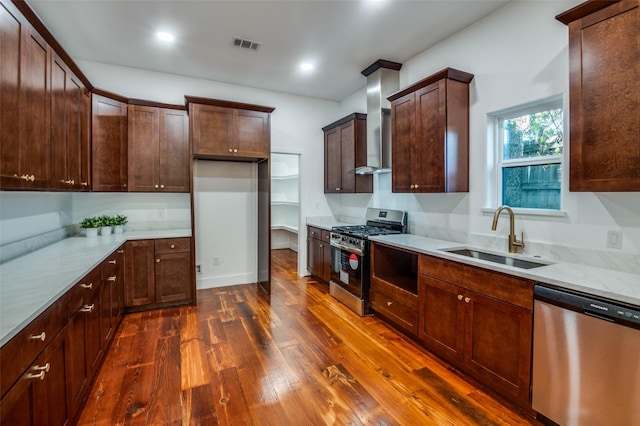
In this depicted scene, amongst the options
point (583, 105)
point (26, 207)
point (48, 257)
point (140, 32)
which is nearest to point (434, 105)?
point (583, 105)

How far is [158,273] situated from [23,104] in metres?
2.36

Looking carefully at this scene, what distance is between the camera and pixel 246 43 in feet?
11.2

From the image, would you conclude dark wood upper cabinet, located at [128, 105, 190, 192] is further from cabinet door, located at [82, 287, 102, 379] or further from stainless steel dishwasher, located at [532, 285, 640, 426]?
stainless steel dishwasher, located at [532, 285, 640, 426]

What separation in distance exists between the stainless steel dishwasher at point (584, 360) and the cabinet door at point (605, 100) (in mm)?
759

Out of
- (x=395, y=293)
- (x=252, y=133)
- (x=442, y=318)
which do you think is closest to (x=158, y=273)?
(x=252, y=133)

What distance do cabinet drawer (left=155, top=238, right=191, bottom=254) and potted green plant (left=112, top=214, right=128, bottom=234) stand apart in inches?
21.1

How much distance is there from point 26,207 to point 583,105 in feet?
14.7

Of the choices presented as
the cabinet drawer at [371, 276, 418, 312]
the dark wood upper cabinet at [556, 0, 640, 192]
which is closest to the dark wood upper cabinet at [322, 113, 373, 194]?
the cabinet drawer at [371, 276, 418, 312]

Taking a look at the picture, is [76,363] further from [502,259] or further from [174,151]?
[502,259]

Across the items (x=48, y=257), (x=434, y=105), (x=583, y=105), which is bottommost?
(x=48, y=257)

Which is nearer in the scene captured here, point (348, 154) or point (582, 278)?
point (582, 278)

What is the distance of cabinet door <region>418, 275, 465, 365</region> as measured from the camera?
2.40 m

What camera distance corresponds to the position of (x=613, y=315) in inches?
60.2

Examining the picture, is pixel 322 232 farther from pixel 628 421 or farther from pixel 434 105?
pixel 628 421
